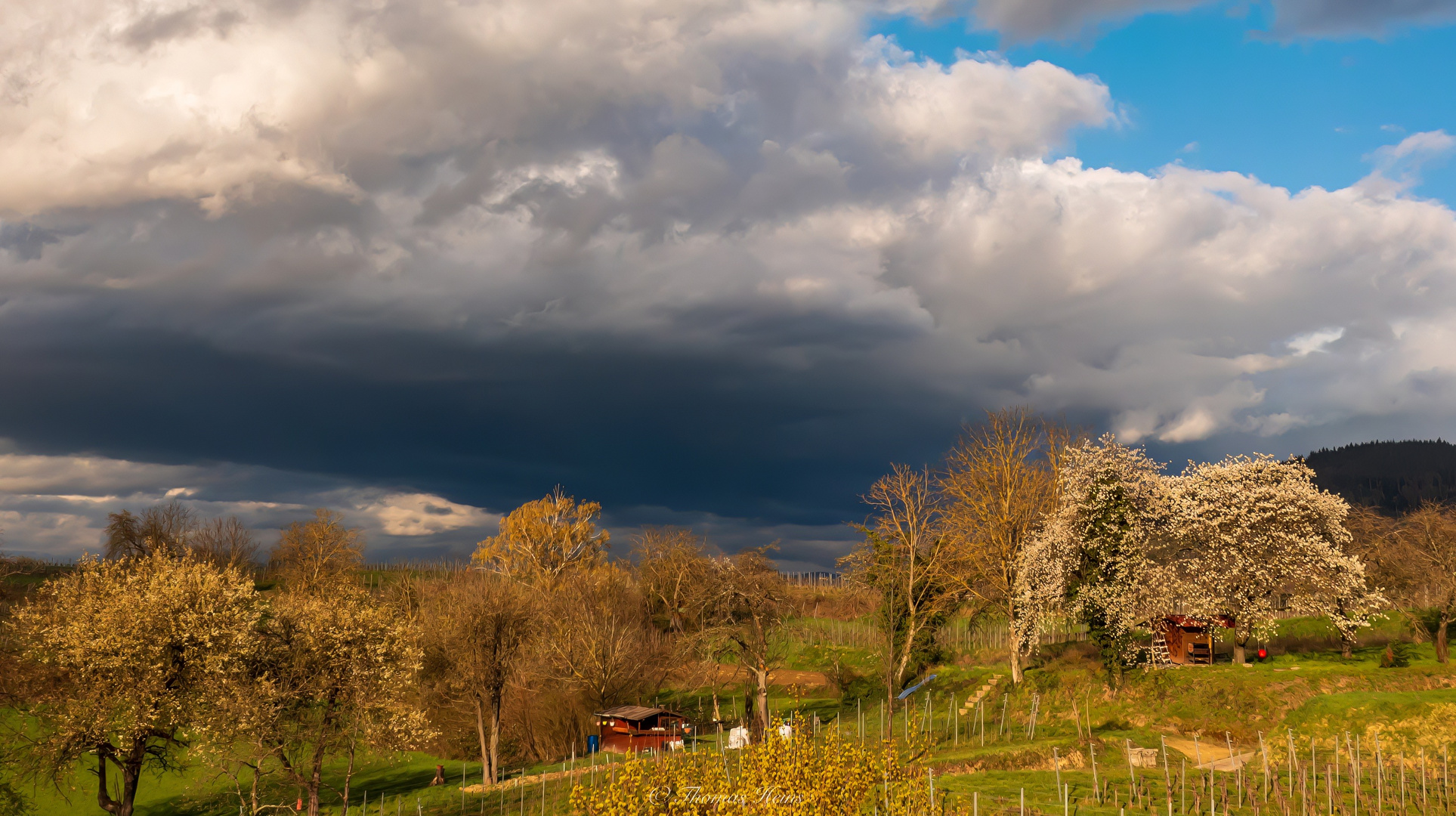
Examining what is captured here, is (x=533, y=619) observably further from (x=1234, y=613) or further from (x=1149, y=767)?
(x=1234, y=613)

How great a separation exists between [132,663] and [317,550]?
60.6 metres

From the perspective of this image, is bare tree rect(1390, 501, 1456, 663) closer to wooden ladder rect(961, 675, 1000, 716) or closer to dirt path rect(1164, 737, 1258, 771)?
dirt path rect(1164, 737, 1258, 771)

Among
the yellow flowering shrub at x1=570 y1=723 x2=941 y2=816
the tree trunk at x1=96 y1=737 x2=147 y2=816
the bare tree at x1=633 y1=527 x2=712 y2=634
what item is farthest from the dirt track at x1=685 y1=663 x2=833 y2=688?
the yellow flowering shrub at x1=570 y1=723 x2=941 y2=816

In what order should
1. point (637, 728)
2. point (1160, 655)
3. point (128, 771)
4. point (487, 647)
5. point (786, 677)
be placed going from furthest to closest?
point (786, 677), point (637, 728), point (487, 647), point (1160, 655), point (128, 771)

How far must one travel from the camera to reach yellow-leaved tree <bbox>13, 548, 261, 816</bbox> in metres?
34.2

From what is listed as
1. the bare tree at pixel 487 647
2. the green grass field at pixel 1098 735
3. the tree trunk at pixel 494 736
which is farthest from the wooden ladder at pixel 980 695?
the tree trunk at pixel 494 736

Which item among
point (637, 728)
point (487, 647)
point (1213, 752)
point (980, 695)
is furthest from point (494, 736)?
point (1213, 752)

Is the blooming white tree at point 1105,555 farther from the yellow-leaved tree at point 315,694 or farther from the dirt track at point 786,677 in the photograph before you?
the yellow-leaved tree at point 315,694

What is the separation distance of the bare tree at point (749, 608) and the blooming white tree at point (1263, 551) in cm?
2276

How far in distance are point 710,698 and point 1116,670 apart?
108 ft

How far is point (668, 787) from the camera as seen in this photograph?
13.2m

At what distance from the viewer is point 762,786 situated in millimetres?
13539

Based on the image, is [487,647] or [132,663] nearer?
[132,663]

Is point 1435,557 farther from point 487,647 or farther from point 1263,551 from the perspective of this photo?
point 487,647
